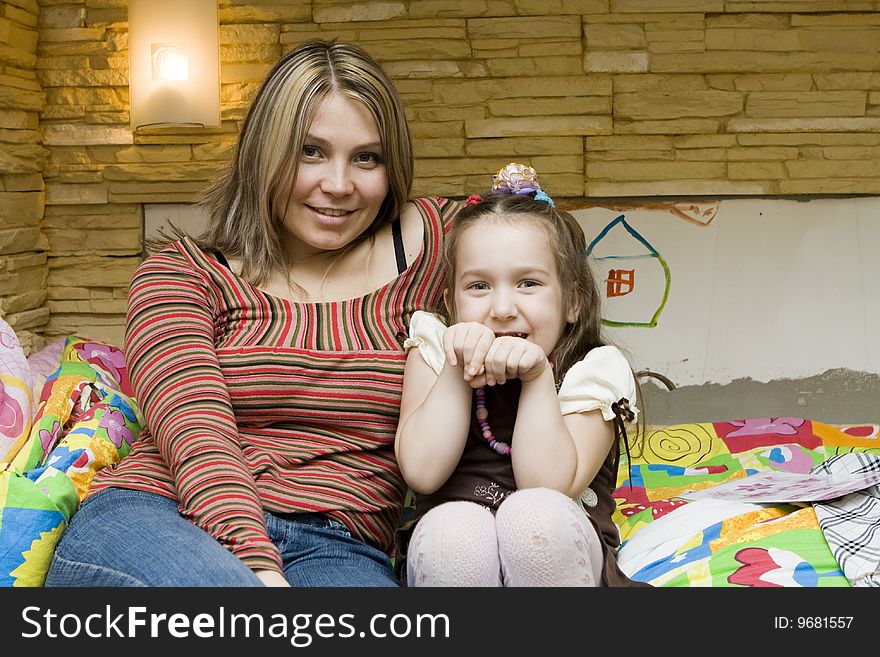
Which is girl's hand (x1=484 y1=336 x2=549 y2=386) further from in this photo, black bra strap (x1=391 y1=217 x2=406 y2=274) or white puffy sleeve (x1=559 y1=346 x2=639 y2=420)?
black bra strap (x1=391 y1=217 x2=406 y2=274)

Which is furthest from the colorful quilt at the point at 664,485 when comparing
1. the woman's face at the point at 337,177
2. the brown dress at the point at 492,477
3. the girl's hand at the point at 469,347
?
the woman's face at the point at 337,177

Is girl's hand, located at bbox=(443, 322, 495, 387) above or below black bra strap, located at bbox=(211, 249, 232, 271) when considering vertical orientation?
below

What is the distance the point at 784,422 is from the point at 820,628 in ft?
4.25

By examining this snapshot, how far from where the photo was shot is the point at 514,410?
1.64 metres

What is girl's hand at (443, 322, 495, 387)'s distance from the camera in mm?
1479

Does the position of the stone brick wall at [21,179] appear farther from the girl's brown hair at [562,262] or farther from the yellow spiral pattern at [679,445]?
the yellow spiral pattern at [679,445]

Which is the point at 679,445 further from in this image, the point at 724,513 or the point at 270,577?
the point at 270,577

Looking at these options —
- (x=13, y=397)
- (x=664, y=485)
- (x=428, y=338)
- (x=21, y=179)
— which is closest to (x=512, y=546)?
(x=428, y=338)

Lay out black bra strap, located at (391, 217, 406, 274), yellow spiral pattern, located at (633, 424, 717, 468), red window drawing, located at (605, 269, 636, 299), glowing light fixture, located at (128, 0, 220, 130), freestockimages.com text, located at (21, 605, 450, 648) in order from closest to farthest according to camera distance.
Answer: freestockimages.com text, located at (21, 605, 450, 648) → black bra strap, located at (391, 217, 406, 274) → yellow spiral pattern, located at (633, 424, 717, 468) → glowing light fixture, located at (128, 0, 220, 130) → red window drawing, located at (605, 269, 636, 299)

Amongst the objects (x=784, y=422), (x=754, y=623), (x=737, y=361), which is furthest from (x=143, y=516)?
(x=737, y=361)

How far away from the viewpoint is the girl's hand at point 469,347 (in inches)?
58.2

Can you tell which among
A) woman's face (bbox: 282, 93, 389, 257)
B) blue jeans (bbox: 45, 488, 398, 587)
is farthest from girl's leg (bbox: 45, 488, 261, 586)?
woman's face (bbox: 282, 93, 389, 257)

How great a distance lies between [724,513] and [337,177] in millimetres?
906

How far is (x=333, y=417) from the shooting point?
166cm
